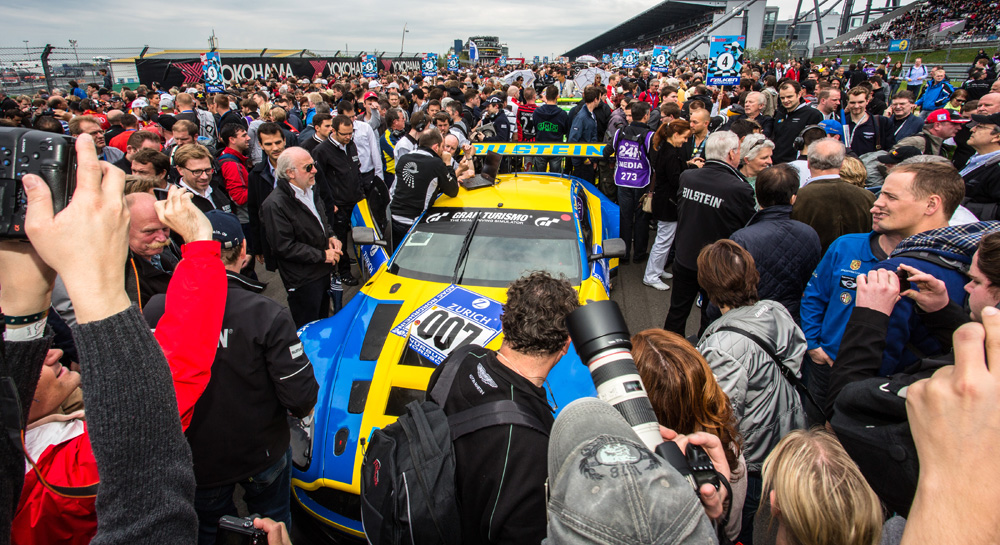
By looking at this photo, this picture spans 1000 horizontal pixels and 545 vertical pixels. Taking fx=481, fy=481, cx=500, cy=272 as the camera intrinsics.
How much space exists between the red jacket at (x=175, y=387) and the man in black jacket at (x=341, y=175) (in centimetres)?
439

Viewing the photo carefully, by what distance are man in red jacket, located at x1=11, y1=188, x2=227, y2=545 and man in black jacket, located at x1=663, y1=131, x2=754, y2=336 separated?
3.34 meters

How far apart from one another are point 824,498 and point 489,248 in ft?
8.85

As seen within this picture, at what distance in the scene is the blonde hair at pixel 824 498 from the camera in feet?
3.64

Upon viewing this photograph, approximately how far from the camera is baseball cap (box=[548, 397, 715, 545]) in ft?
2.30

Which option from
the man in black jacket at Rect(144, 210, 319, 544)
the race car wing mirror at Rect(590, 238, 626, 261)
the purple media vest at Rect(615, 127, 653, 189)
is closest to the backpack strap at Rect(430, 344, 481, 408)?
the man in black jacket at Rect(144, 210, 319, 544)

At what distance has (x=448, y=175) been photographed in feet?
14.1

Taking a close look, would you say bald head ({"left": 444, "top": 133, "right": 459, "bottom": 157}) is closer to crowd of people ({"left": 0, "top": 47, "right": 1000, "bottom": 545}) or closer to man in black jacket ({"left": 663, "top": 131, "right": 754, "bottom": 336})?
crowd of people ({"left": 0, "top": 47, "right": 1000, "bottom": 545})

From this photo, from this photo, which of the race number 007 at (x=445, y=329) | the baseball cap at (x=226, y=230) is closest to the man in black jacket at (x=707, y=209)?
the race number 007 at (x=445, y=329)

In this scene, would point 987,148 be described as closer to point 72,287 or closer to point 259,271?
point 72,287

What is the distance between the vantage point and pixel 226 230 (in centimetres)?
228

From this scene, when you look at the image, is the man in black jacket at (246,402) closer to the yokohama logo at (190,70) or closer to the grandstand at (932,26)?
the yokohama logo at (190,70)

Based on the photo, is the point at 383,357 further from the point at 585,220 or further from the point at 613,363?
the point at 585,220

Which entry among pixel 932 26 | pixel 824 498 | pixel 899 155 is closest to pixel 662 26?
pixel 932 26

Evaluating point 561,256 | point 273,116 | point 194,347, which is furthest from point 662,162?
point 273,116
